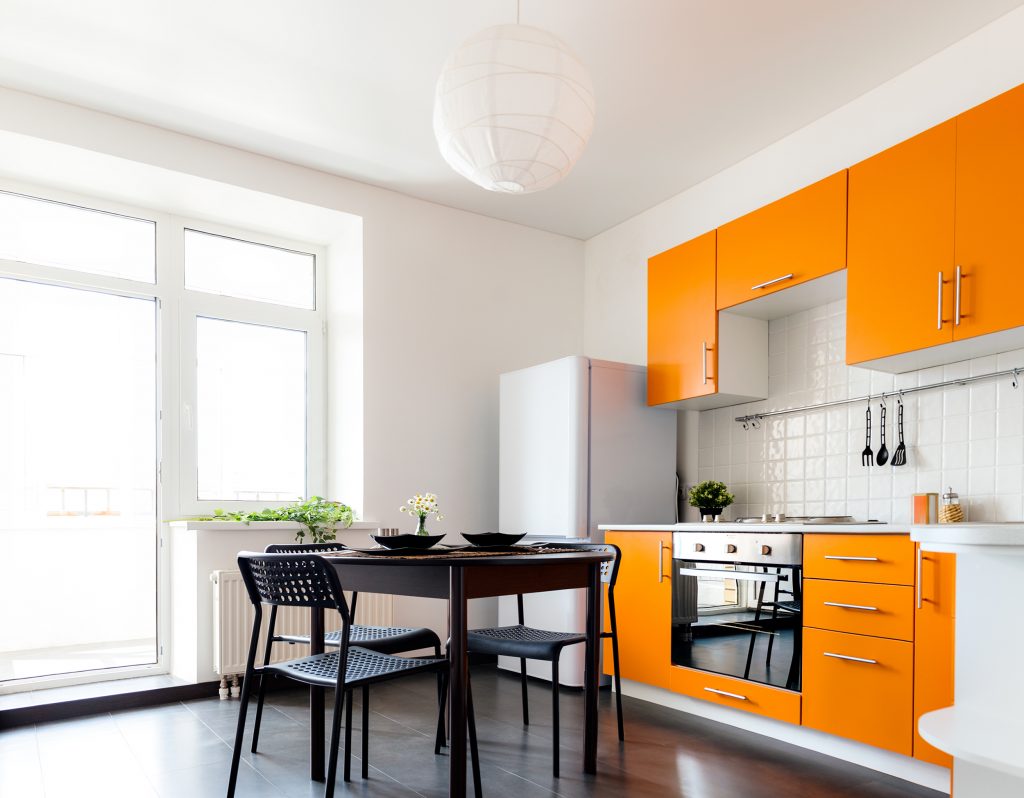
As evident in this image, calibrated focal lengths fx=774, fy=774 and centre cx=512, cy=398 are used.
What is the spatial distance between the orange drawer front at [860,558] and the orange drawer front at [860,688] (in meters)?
0.20

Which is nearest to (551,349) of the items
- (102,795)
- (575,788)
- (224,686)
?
(224,686)

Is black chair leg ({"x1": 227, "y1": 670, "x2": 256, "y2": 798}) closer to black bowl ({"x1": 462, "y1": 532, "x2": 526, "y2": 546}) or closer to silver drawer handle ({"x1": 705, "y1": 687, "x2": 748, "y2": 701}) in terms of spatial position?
black bowl ({"x1": 462, "y1": 532, "x2": 526, "y2": 546})

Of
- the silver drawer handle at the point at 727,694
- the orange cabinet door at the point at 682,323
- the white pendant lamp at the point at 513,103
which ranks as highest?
the white pendant lamp at the point at 513,103

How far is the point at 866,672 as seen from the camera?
8.59ft

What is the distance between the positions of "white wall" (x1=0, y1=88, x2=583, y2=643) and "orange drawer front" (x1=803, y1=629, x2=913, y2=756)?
2.32 metres

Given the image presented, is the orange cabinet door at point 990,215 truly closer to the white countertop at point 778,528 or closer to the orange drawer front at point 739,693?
the white countertop at point 778,528

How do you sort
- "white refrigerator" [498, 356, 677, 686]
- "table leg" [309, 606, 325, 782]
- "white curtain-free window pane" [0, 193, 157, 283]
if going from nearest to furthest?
"table leg" [309, 606, 325, 782] → "white curtain-free window pane" [0, 193, 157, 283] → "white refrigerator" [498, 356, 677, 686]

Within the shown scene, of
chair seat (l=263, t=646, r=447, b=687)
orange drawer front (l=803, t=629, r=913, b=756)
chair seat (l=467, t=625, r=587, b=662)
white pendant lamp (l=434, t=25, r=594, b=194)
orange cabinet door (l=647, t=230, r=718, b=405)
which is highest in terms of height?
white pendant lamp (l=434, t=25, r=594, b=194)

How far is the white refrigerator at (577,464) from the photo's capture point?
3971mm

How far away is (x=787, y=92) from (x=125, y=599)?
5031mm

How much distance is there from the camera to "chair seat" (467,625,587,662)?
2.61 metres

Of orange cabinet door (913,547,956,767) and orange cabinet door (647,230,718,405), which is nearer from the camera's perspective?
orange cabinet door (913,547,956,767)

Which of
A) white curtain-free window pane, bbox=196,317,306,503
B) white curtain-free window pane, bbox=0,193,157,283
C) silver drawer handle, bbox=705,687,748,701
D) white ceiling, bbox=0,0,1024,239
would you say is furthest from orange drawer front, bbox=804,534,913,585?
white curtain-free window pane, bbox=0,193,157,283

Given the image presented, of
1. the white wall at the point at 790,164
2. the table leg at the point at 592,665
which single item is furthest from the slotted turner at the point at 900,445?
Answer: the table leg at the point at 592,665
